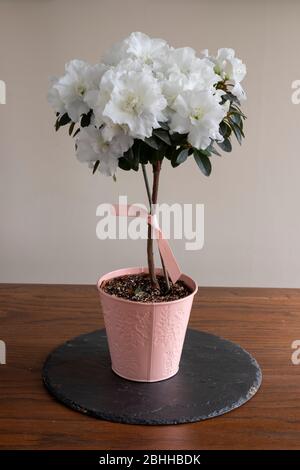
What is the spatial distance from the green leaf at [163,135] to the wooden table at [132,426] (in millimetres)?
398

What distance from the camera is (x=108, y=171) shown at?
0.81 metres

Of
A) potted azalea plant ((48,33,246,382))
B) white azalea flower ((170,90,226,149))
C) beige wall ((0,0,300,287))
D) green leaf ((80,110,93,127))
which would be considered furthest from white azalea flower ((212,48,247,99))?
beige wall ((0,0,300,287))

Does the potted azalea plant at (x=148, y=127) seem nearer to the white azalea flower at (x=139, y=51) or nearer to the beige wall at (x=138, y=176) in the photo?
the white azalea flower at (x=139, y=51)

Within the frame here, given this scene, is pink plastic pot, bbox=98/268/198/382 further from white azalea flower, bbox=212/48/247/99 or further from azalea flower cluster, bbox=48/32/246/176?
white azalea flower, bbox=212/48/247/99

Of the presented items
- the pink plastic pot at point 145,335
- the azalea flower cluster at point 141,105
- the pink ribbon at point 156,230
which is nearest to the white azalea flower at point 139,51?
the azalea flower cluster at point 141,105

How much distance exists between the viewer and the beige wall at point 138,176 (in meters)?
1.56

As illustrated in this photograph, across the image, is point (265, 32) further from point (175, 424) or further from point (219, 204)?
point (175, 424)

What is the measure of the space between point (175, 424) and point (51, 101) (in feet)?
1.63

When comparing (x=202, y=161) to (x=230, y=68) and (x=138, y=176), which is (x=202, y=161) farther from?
(x=138, y=176)

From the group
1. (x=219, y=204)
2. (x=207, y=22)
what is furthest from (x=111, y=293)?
(x=207, y=22)

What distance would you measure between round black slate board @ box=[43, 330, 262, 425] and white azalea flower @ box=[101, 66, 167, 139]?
1.29 feet

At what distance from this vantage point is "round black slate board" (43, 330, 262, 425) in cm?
83

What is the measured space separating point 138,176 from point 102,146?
0.86 meters

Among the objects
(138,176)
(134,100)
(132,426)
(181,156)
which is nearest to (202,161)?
(181,156)
